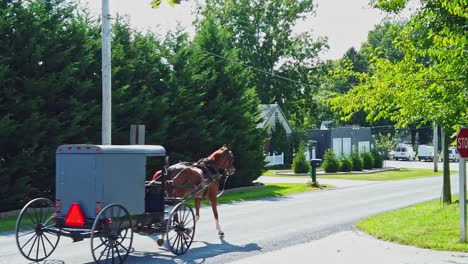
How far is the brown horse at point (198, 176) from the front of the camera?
1366 centimetres

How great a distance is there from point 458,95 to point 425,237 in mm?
3217

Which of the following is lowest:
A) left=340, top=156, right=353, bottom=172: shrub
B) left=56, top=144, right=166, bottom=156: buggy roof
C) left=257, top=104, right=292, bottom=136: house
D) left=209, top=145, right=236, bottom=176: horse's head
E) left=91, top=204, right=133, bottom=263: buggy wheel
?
left=91, top=204, right=133, bottom=263: buggy wheel

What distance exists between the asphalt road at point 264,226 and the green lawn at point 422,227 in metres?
1.05

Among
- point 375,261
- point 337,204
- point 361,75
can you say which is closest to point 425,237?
point 375,261

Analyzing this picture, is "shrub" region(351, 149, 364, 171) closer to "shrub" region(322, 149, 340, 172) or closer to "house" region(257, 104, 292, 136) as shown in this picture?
"shrub" region(322, 149, 340, 172)

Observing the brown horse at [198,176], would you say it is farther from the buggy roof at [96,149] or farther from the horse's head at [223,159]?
the buggy roof at [96,149]

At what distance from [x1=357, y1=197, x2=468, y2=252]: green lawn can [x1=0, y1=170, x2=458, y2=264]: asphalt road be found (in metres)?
1.05

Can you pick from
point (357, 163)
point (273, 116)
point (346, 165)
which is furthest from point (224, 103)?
point (273, 116)

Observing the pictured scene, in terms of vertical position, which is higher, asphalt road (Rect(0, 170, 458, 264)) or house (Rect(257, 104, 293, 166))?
house (Rect(257, 104, 293, 166))

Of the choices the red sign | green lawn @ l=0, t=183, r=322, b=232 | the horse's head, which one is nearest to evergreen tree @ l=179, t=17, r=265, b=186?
green lawn @ l=0, t=183, r=322, b=232

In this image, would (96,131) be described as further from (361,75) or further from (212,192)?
(361,75)

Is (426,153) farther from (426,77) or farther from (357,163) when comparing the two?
(426,77)

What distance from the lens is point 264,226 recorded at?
16281 mm

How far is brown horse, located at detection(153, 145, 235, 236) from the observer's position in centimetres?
1366
